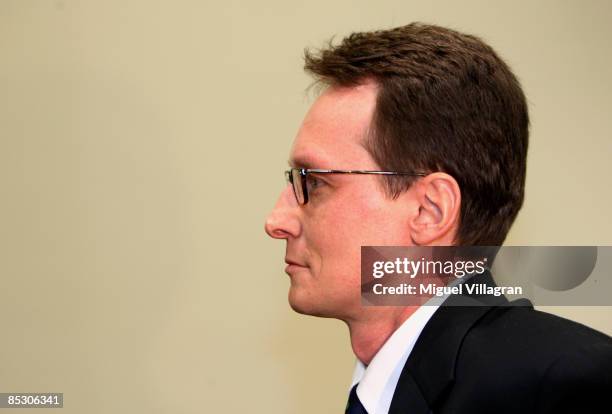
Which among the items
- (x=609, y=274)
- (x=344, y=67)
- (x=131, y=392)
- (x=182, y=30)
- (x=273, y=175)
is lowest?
(x=131, y=392)

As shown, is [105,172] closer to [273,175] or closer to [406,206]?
[273,175]

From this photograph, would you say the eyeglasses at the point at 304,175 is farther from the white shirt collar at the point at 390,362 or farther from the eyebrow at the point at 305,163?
the white shirt collar at the point at 390,362

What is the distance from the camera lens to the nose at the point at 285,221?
1213 millimetres

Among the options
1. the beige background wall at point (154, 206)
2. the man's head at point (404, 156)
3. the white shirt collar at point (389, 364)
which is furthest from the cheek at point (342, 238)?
the beige background wall at point (154, 206)

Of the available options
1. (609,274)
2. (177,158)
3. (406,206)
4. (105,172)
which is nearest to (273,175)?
(177,158)

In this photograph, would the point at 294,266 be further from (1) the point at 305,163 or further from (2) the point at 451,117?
(2) the point at 451,117

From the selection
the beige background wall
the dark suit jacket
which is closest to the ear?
the dark suit jacket

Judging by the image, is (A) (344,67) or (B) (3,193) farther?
(B) (3,193)

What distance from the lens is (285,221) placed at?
1.22 m

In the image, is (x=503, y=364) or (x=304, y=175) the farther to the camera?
(x=304, y=175)

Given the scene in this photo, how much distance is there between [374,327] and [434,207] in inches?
9.1

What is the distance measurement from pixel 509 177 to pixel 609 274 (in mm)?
897

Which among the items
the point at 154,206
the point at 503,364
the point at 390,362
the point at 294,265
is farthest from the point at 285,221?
the point at 154,206

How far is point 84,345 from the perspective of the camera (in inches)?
68.1
